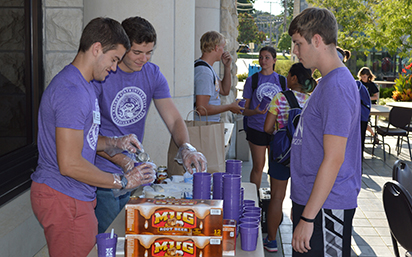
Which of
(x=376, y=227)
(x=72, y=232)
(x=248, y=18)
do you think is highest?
(x=248, y=18)

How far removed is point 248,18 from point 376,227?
48822 mm

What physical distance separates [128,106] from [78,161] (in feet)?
2.60

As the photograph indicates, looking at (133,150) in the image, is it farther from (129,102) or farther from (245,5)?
(245,5)

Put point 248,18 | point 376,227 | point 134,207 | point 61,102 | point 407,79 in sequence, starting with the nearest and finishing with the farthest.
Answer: point 134,207 → point 61,102 → point 376,227 → point 407,79 → point 248,18

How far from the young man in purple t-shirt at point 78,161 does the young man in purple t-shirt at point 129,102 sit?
38 centimetres

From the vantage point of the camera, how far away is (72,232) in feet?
6.87

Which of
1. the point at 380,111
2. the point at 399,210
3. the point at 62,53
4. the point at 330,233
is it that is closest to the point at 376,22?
the point at 380,111

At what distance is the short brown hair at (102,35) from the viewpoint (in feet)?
6.64

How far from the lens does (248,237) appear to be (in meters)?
1.89

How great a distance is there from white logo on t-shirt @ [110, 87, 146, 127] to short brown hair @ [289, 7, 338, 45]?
1.10 metres

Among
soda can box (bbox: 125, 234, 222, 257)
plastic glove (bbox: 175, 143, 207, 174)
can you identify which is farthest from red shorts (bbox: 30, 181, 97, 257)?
plastic glove (bbox: 175, 143, 207, 174)

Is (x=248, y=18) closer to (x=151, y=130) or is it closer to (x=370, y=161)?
(x=370, y=161)

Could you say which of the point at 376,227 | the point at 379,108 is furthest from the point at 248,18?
the point at 376,227

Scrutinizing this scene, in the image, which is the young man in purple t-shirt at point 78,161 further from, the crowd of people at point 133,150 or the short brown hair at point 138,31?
the short brown hair at point 138,31
